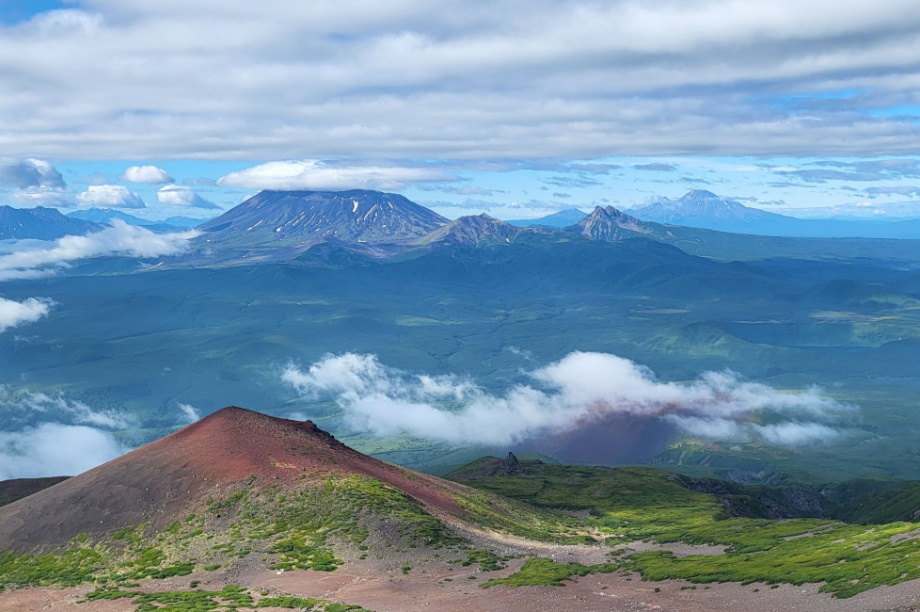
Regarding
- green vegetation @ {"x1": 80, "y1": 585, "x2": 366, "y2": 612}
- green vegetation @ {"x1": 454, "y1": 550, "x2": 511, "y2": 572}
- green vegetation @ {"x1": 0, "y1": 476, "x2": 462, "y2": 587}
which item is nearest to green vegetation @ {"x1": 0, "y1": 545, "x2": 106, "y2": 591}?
green vegetation @ {"x1": 0, "y1": 476, "x2": 462, "y2": 587}

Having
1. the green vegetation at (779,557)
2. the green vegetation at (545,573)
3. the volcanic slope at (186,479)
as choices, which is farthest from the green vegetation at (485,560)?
the volcanic slope at (186,479)

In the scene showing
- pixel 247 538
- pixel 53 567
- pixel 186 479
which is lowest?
pixel 53 567

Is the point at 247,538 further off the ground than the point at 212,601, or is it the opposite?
the point at 212,601

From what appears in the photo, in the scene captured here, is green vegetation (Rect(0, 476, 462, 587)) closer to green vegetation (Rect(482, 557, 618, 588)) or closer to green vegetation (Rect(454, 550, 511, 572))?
green vegetation (Rect(454, 550, 511, 572))

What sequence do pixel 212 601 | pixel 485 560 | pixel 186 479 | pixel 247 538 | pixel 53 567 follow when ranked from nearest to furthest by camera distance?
pixel 212 601 → pixel 485 560 → pixel 53 567 → pixel 247 538 → pixel 186 479

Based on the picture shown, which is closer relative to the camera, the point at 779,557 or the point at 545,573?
the point at 545,573

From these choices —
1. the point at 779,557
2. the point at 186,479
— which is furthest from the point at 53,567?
the point at 779,557

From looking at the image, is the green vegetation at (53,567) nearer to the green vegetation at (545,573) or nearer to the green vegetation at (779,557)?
the green vegetation at (545,573)

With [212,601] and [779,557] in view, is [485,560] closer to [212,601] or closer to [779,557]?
[212,601]

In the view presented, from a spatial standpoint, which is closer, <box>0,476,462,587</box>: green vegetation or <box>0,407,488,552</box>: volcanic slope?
<box>0,476,462,587</box>: green vegetation
